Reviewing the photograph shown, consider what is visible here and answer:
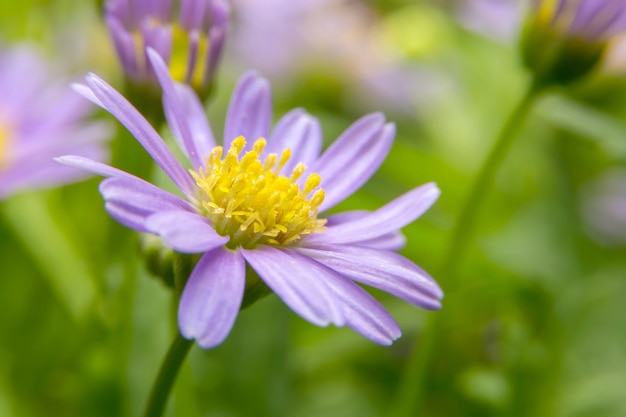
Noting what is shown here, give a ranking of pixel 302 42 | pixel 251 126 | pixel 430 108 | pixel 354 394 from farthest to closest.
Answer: pixel 302 42 → pixel 430 108 → pixel 354 394 → pixel 251 126

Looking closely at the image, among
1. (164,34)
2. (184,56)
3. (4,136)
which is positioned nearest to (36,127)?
(4,136)

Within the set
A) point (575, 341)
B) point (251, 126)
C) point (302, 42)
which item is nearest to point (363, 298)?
point (251, 126)

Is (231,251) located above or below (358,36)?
above

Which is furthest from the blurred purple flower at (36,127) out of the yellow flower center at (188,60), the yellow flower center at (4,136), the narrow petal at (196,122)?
the narrow petal at (196,122)

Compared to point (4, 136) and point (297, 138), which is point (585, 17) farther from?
point (4, 136)

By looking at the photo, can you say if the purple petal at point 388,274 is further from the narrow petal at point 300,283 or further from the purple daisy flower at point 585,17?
the purple daisy flower at point 585,17

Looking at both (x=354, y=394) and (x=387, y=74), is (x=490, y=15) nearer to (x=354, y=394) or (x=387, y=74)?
(x=387, y=74)

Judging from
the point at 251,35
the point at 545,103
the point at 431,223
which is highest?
the point at 545,103

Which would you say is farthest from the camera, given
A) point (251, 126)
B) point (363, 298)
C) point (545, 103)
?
point (545, 103)
